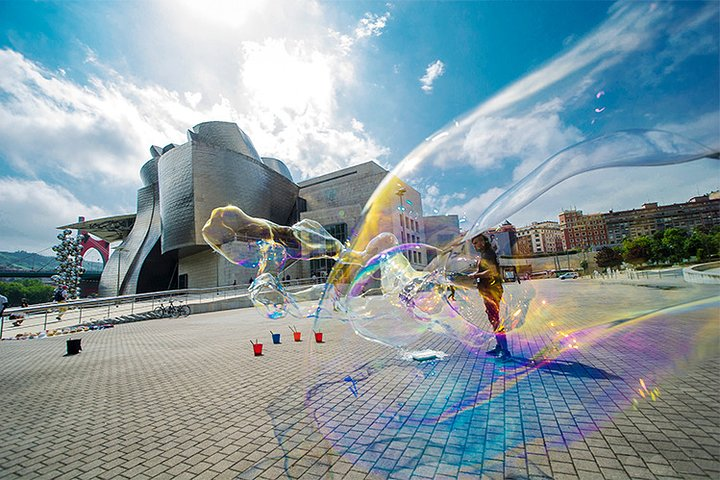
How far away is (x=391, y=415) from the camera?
3914 millimetres

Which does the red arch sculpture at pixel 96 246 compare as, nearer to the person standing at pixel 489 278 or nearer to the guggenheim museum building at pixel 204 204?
the guggenheim museum building at pixel 204 204

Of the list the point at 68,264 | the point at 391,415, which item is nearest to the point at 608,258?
the point at 391,415

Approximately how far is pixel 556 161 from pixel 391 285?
4.27 m

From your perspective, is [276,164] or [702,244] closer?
[702,244]

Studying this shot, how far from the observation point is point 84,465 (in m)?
3.16

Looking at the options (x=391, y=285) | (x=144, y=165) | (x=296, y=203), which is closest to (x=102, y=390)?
(x=391, y=285)

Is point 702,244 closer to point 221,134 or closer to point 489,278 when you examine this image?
point 489,278

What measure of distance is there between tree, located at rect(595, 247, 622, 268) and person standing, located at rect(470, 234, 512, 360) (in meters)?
1.71

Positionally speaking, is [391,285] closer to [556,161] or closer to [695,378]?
[556,161]

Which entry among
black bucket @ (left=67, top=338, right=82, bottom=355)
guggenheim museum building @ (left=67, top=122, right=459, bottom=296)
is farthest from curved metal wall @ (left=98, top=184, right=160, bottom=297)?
black bucket @ (left=67, top=338, right=82, bottom=355)

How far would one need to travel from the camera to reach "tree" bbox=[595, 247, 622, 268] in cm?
342

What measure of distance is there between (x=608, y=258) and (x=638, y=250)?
37cm

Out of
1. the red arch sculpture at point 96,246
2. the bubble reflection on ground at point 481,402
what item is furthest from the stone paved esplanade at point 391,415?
the red arch sculpture at point 96,246

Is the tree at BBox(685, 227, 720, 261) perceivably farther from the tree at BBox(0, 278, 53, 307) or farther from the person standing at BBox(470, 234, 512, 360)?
the tree at BBox(0, 278, 53, 307)
